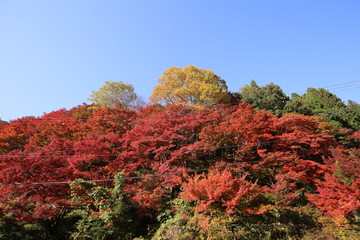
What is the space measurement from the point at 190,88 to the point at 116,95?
28.7 feet

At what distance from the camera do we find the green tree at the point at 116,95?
20312mm

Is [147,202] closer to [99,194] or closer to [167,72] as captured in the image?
[99,194]

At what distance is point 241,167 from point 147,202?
17.6 feet

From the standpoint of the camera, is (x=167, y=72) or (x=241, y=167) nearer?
(x=241, y=167)

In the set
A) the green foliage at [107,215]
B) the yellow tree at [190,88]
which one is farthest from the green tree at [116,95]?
the green foliage at [107,215]

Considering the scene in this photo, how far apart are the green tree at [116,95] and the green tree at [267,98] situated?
13.6 meters

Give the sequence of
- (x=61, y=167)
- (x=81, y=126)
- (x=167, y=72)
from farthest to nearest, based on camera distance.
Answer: (x=167, y=72) < (x=81, y=126) < (x=61, y=167)

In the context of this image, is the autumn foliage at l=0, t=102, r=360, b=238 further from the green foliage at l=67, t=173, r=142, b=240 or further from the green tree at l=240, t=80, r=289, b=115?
the green tree at l=240, t=80, r=289, b=115

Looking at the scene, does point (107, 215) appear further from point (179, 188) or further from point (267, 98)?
point (267, 98)

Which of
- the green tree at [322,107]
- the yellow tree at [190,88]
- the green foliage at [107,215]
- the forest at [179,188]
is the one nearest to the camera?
→ the forest at [179,188]

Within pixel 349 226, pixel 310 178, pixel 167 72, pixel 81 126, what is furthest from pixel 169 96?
pixel 349 226

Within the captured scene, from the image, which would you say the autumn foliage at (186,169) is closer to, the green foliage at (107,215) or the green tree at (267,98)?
the green foliage at (107,215)

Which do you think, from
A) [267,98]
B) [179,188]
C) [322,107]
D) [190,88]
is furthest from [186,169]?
[322,107]

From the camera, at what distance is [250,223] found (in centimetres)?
829
